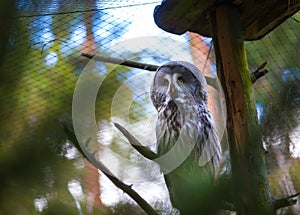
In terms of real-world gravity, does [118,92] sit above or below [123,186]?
below

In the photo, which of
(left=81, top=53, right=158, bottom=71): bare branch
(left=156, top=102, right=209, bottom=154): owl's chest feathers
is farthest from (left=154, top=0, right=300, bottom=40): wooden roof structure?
(left=156, top=102, right=209, bottom=154): owl's chest feathers

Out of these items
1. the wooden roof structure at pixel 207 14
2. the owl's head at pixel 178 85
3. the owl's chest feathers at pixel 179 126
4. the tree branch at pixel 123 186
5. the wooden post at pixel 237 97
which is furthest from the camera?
the owl's head at pixel 178 85

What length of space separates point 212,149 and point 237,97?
28 cm

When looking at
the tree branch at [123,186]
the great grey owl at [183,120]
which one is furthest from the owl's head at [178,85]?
the tree branch at [123,186]

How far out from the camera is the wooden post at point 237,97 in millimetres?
755

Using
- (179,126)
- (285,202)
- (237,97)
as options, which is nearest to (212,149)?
(179,126)

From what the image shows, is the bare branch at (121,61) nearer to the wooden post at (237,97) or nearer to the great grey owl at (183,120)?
the great grey owl at (183,120)

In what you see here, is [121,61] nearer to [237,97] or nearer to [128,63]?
[128,63]

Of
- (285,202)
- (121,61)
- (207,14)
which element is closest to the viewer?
(285,202)

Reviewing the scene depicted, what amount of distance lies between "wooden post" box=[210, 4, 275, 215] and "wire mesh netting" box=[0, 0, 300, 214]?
92 millimetres

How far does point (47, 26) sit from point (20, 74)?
0.64 metres

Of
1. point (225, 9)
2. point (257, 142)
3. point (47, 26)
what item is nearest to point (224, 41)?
point (225, 9)

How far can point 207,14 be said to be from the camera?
104cm

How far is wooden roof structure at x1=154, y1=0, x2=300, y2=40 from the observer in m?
1.02
